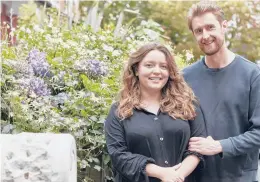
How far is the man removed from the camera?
296 cm

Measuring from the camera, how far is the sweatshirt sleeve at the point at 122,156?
274cm

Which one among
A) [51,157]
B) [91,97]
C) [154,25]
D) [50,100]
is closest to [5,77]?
[50,100]

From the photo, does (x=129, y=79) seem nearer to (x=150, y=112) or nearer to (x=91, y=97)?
(x=150, y=112)

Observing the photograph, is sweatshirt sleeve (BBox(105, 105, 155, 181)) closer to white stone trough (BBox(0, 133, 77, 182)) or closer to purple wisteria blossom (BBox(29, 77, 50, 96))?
white stone trough (BBox(0, 133, 77, 182))

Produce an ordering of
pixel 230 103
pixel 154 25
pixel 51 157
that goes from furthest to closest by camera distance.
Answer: pixel 154 25
pixel 230 103
pixel 51 157

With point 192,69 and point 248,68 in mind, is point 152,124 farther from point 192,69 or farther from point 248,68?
point 248,68

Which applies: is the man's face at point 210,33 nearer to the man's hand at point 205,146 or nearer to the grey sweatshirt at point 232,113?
the grey sweatshirt at point 232,113

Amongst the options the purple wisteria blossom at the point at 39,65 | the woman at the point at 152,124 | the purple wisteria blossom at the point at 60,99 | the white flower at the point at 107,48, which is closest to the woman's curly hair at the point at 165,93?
the woman at the point at 152,124

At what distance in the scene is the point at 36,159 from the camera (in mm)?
2492

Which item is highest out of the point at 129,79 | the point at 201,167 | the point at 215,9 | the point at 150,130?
the point at 215,9

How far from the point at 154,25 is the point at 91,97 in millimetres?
3709

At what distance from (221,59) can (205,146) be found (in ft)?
1.92

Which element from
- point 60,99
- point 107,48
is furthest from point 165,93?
point 107,48

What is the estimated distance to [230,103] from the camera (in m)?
2.96
